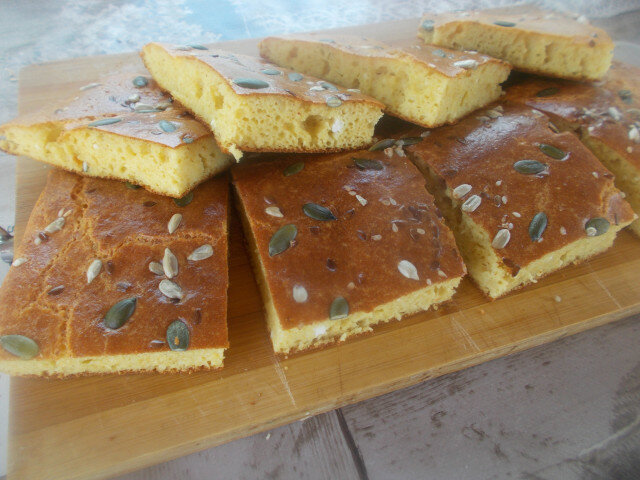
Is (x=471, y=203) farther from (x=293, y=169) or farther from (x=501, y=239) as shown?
(x=293, y=169)

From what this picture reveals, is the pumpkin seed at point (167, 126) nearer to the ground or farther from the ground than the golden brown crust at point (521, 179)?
farther from the ground

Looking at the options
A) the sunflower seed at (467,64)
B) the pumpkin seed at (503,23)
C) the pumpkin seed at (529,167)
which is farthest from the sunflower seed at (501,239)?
the pumpkin seed at (503,23)

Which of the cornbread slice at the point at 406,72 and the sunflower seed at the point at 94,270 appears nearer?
the sunflower seed at the point at 94,270

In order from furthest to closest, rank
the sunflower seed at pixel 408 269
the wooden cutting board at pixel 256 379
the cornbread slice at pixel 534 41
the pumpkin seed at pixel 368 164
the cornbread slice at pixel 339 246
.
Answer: the cornbread slice at pixel 534 41, the pumpkin seed at pixel 368 164, the sunflower seed at pixel 408 269, the cornbread slice at pixel 339 246, the wooden cutting board at pixel 256 379

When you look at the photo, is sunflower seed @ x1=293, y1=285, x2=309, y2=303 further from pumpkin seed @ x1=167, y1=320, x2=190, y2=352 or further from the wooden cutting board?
pumpkin seed @ x1=167, y1=320, x2=190, y2=352

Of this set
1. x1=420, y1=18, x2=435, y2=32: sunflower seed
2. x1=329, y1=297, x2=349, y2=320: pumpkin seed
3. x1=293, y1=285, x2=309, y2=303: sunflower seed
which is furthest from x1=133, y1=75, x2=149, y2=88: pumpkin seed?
x1=420, y1=18, x2=435, y2=32: sunflower seed

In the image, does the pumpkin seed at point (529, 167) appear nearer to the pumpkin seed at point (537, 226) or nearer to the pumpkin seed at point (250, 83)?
the pumpkin seed at point (537, 226)
